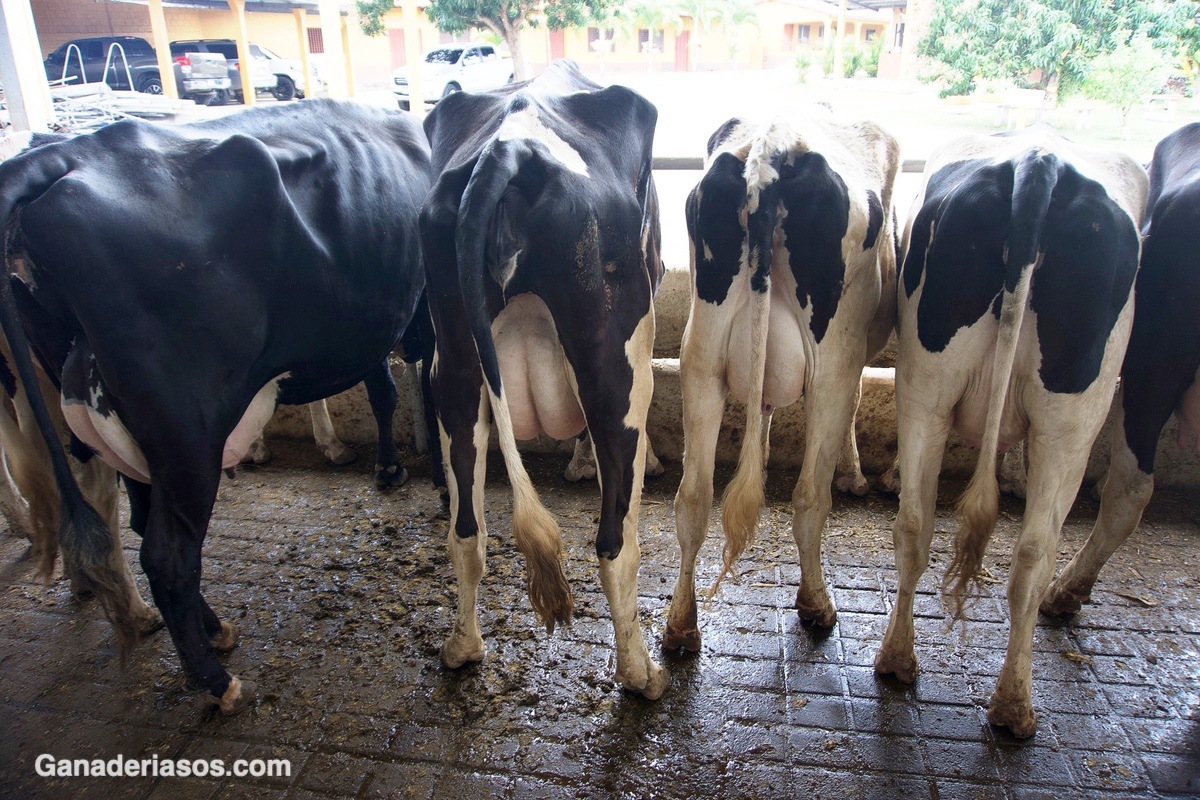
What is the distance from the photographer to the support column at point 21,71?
658 centimetres

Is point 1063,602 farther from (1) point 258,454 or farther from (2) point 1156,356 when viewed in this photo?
(1) point 258,454

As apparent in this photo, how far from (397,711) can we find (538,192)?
2006mm

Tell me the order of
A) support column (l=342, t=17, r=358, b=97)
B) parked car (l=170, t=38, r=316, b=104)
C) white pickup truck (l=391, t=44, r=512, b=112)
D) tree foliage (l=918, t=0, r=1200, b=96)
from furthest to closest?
parked car (l=170, t=38, r=316, b=104)
white pickup truck (l=391, t=44, r=512, b=112)
support column (l=342, t=17, r=358, b=97)
tree foliage (l=918, t=0, r=1200, b=96)

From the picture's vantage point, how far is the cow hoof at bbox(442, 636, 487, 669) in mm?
2980

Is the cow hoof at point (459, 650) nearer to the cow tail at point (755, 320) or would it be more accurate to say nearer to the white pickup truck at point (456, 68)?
the cow tail at point (755, 320)

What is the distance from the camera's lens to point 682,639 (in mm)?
3068

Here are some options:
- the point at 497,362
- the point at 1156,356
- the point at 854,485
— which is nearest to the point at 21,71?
the point at 497,362

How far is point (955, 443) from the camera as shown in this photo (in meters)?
4.24

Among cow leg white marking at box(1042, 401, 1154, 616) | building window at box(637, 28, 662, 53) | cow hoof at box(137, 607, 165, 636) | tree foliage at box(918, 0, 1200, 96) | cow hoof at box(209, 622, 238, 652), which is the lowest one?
cow hoof at box(137, 607, 165, 636)

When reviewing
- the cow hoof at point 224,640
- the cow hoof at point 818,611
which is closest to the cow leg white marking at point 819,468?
the cow hoof at point 818,611

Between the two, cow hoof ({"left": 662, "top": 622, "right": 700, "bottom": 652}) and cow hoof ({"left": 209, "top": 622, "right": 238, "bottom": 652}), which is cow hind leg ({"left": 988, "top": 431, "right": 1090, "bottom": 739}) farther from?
cow hoof ({"left": 209, "top": 622, "right": 238, "bottom": 652})

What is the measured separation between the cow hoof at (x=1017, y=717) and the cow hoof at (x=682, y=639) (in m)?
1.12

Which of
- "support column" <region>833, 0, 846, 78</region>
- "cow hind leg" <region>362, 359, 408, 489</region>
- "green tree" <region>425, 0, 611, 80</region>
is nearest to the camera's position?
"cow hind leg" <region>362, 359, 408, 489</region>

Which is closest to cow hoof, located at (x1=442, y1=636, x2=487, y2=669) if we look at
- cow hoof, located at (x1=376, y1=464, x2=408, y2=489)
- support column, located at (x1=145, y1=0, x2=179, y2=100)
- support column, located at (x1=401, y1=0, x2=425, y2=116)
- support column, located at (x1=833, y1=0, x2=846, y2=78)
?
cow hoof, located at (x1=376, y1=464, x2=408, y2=489)
